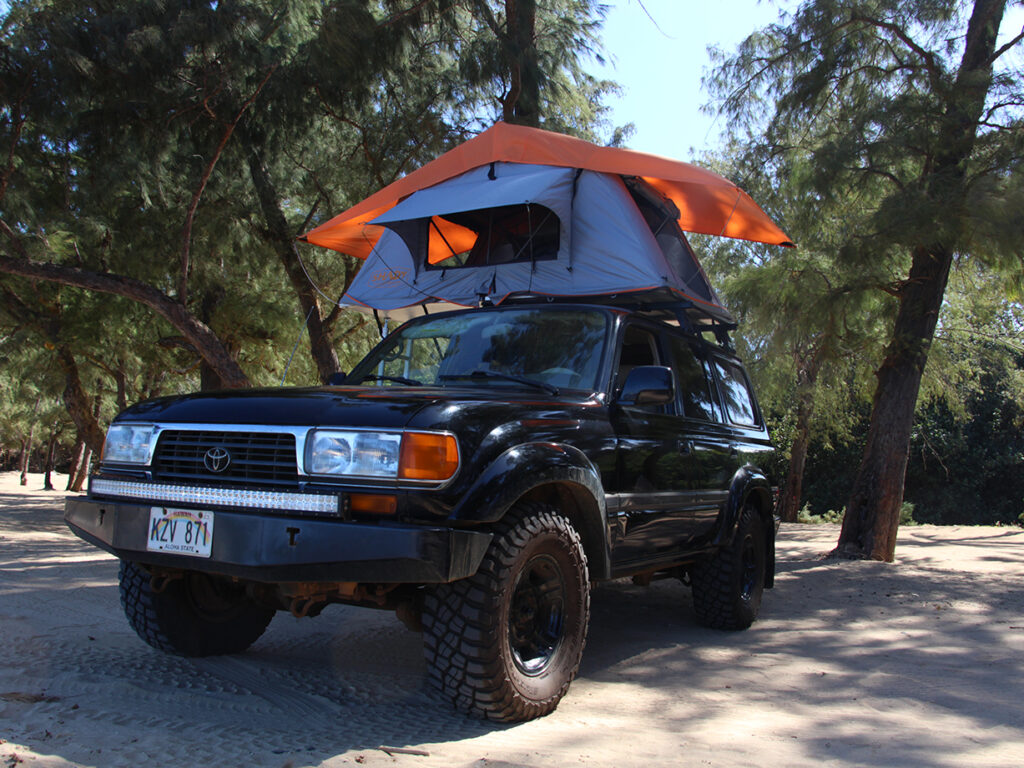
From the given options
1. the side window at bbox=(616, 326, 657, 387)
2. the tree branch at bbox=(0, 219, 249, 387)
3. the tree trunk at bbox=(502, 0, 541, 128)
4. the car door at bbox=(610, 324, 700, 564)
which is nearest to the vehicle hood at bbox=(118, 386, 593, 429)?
the car door at bbox=(610, 324, 700, 564)

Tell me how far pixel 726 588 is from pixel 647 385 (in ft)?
6.79

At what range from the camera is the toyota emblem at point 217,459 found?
10.8ft

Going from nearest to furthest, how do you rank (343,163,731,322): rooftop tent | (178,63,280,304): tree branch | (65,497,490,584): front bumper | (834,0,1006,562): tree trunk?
(65,497,490,584): front bumper < (343,163,731,322): rooftop tent < (834,0,1006,562): tree trunk < (178,63,280,304): tree branch

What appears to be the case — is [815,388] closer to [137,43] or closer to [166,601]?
[137,43]

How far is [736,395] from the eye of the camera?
6.08m

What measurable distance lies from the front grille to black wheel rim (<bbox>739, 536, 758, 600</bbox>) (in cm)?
360

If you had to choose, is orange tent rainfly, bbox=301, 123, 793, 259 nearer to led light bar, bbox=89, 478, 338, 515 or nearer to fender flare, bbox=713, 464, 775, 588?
fender flare, bbox=713, 464, 775, 588

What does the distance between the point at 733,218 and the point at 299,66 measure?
6627 mm

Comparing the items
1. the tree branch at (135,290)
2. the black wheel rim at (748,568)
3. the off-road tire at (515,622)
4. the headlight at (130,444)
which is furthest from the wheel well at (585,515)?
the tree branch at (135,290)

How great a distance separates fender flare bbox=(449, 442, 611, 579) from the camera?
10.2ft

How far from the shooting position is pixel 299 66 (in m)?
11.2

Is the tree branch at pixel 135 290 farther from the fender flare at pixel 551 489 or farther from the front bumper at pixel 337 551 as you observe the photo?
the front bumper at pixel 337 551

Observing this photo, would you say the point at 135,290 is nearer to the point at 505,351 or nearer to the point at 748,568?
the point at 505,351

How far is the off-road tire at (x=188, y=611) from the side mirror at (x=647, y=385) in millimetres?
2062
